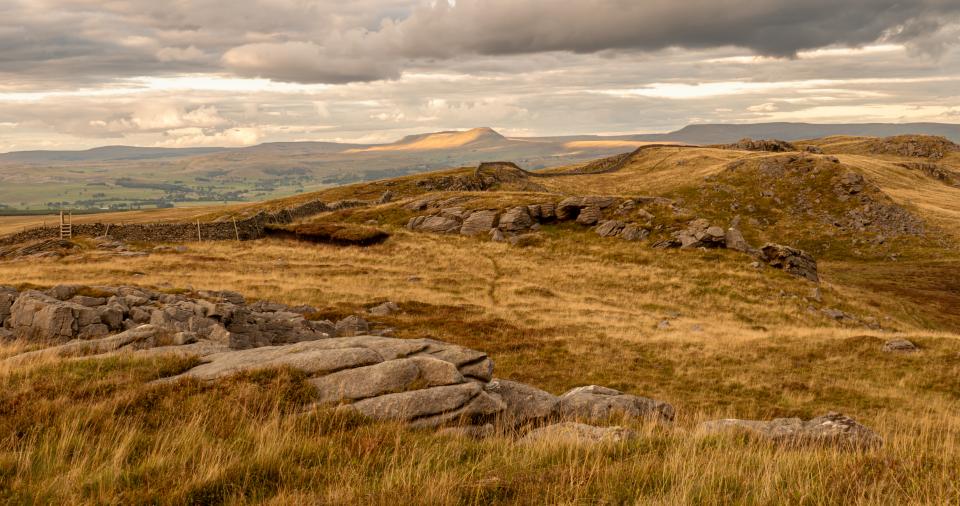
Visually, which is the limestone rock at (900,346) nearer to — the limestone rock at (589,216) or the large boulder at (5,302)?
the large boulder at (5,302)

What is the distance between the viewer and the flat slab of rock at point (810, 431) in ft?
35.3

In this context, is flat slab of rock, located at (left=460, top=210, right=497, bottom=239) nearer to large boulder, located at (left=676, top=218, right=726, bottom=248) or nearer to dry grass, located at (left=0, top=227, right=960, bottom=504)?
dry grass, located at (left=0, top=227, right=960, bottom=504)

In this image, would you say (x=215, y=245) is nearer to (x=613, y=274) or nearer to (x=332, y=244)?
(x=332, y=244)

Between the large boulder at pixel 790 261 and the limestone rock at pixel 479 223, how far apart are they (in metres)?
31.2

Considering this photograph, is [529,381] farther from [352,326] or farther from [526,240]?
[526,240]

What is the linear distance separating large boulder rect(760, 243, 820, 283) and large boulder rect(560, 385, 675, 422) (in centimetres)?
4323

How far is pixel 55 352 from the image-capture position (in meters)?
14.1

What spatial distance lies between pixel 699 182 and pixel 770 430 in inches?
4120

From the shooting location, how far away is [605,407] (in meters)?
13.4

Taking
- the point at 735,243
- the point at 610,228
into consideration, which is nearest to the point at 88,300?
the point at 610,228

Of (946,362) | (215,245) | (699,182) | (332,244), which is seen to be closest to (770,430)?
(946,362)

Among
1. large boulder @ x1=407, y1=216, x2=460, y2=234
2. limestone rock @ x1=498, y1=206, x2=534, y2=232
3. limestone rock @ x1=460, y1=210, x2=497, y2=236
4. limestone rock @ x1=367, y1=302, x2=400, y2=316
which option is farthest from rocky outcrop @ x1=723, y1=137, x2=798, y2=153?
limestone rock @ x1=367, y1=302, x2=400, y2=316

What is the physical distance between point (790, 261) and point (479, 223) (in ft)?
116

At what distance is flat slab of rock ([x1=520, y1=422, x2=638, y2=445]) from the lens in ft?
30.1
